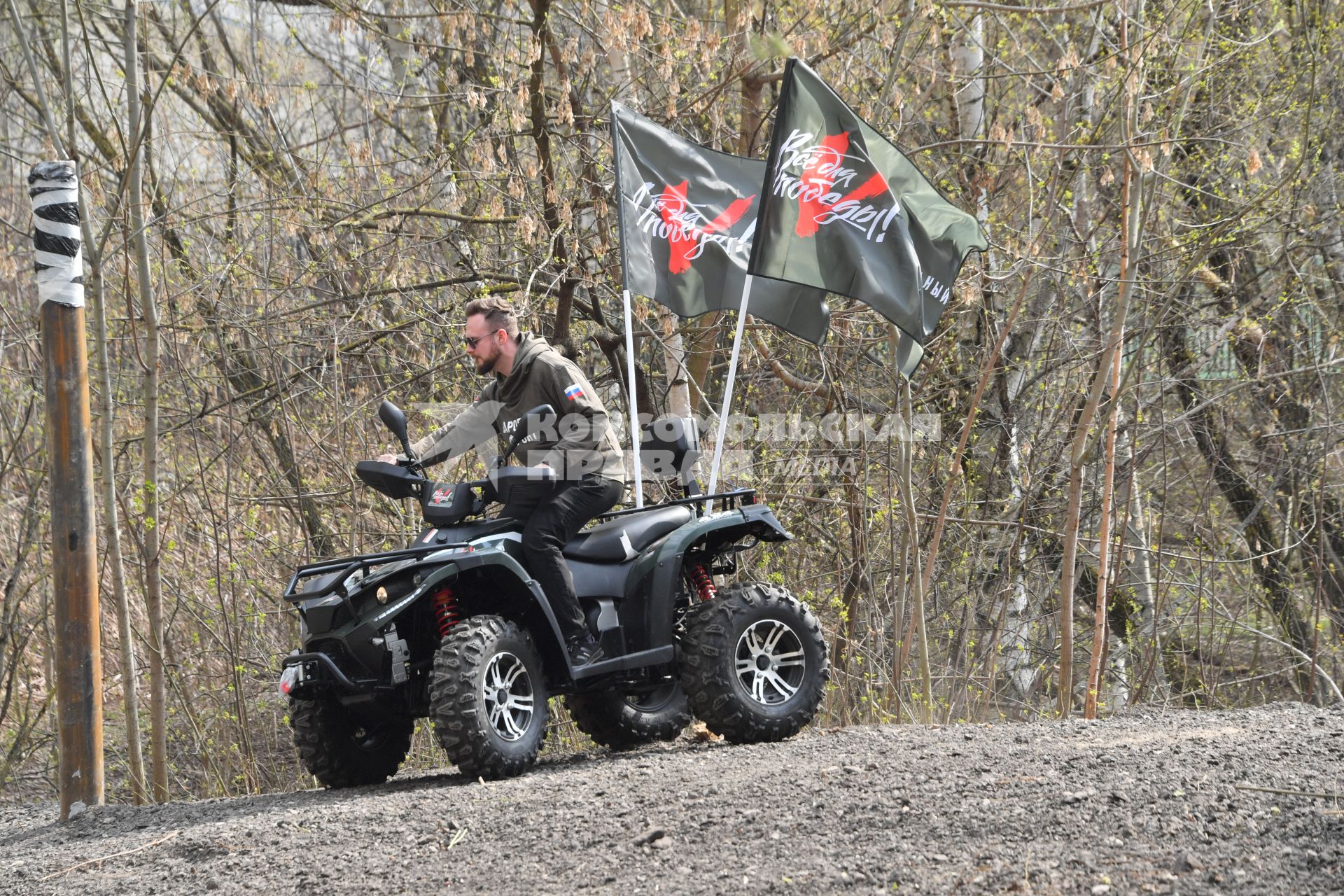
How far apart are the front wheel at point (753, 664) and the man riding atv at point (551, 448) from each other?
0.57 m

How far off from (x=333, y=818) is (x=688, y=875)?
5.98 ft

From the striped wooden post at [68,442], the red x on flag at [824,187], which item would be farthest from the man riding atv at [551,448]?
the red x on flag at [824,187]

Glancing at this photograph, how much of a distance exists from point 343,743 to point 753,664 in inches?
80.5

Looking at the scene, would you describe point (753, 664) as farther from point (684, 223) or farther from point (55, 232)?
point (55, 232)

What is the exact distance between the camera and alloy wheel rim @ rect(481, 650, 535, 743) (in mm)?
5898

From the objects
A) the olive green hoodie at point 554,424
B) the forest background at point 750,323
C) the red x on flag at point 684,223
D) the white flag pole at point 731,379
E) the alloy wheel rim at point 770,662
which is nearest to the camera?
the olive green hoodie at point 554,424

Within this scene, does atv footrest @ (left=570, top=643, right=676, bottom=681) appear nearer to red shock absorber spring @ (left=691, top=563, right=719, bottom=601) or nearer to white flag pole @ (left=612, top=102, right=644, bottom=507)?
red shock absorber spring @ (left=691, top=563, right=719, bottom=601)

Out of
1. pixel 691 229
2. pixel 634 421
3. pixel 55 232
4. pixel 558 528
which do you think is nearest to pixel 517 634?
pixel 558 528

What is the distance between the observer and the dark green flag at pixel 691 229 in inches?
314

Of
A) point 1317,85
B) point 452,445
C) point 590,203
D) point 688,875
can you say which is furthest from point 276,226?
point 1317,85

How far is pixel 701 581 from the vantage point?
716cm

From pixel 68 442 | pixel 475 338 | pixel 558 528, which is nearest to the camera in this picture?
pixel 68 442

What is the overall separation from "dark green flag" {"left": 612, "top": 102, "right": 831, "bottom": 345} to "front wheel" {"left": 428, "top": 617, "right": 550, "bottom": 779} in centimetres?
271

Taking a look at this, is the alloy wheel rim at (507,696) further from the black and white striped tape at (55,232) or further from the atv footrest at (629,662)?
the black and white striped tape at (55,232)
